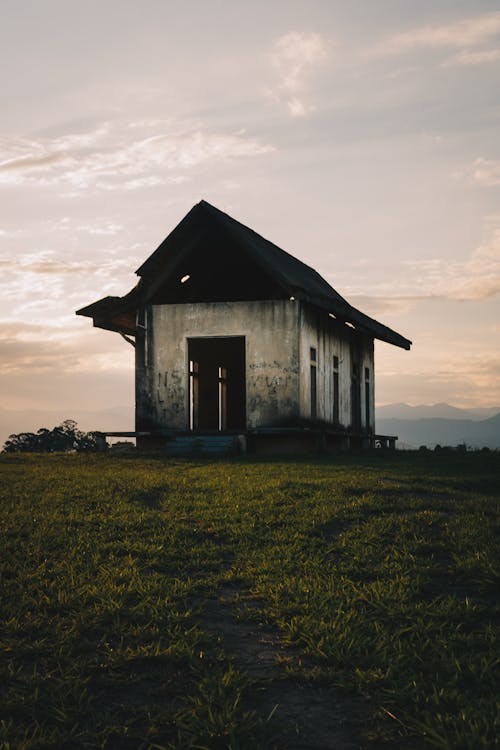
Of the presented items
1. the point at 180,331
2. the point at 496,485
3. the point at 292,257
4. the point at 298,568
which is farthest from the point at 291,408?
the point at 298,568

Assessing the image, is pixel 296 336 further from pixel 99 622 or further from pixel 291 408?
pixel 99 622

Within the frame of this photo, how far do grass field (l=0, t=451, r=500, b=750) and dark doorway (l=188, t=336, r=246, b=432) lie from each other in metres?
17.5

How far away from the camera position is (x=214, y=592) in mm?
7805

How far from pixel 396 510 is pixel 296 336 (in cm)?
1243

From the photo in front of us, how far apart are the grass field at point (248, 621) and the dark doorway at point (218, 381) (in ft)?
57.4

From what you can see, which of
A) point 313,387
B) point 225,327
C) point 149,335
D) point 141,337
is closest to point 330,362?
point 313,387

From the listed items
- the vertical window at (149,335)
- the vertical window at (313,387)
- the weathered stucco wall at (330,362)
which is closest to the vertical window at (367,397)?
the weathered stucco wall at (330,362)

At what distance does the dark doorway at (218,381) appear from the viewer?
30.2 m

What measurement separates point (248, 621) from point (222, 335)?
17257mm

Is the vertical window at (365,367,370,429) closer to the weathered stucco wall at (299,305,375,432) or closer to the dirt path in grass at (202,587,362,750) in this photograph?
the weathered stucco wall at (299,305,375,432)

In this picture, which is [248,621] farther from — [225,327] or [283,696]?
[225,327]

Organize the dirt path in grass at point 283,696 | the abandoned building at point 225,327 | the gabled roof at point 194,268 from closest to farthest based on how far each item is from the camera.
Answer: the dirt path in grass at point 283,696
the abandoned building at point 225,327
the gabled roof at point 194,268

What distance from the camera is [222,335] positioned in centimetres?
2398

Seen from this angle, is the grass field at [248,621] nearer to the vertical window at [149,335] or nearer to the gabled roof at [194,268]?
the vertical window at [149,335]
